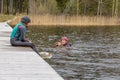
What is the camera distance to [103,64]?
17.3m

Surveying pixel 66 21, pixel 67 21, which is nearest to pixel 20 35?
pixel 67 21

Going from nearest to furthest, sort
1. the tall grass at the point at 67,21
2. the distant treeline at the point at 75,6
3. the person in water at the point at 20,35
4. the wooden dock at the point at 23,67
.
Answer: the wooden dock at the point at 23,67 → the person in water at the point at 20,35 → the tall grass at the point at 67,21 → the distant treeline at the point at 75,6

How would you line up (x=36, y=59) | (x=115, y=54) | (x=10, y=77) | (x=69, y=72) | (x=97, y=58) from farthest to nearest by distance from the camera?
(x=115, y=54), (x=97, y=58), (x=69, y=72), (x=36, y=59), (x=10, y=77)

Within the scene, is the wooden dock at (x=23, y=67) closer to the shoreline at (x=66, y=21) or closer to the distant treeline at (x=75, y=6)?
the shoreline at (x=66, y=21)

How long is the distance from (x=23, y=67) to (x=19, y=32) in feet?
18.5

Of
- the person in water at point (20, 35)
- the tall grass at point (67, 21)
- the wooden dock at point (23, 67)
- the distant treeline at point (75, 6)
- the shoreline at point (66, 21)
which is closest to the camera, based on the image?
the wooden dock at point (23, 67)

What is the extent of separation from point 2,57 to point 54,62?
407cm

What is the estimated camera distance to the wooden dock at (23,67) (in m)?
10.6

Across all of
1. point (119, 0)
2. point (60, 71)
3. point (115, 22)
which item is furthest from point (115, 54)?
point (119, 0)

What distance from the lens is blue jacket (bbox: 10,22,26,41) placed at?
56.5ft

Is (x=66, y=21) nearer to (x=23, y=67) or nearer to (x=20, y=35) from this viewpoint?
(x=20, y=35)

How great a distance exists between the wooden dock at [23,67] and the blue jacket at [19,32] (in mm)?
1213

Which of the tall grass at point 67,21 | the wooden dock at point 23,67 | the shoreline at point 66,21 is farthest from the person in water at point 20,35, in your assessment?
the tall grass at point 67,21

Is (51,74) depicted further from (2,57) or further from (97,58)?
(97,58)
